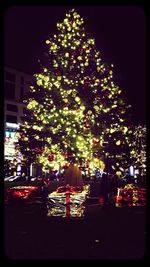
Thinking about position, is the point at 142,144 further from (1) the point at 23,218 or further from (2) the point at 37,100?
(1) the point at 23,218

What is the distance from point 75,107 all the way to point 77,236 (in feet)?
65.5

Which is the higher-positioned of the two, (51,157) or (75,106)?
(75,106)

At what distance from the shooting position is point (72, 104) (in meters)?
31.2

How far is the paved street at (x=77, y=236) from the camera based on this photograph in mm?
9383

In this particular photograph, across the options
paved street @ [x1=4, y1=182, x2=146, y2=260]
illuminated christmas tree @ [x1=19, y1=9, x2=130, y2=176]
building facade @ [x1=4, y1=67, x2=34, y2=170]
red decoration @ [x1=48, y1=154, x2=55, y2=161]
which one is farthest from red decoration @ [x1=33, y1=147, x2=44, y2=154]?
building facade @ [x1=4, y1=67, x2=34, y2=170]

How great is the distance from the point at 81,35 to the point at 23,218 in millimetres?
19767

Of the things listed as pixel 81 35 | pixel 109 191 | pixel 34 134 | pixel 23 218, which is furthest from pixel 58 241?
pixel 81 35

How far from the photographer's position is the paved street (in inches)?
369

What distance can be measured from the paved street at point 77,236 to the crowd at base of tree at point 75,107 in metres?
13.7

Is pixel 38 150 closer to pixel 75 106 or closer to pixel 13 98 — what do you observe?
pixel 75 106

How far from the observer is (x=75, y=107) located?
31.1 metres

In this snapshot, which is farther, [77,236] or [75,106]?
[75,106]

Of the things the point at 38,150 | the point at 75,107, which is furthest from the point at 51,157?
the point at 75,107

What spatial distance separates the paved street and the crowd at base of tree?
13.7 meters
